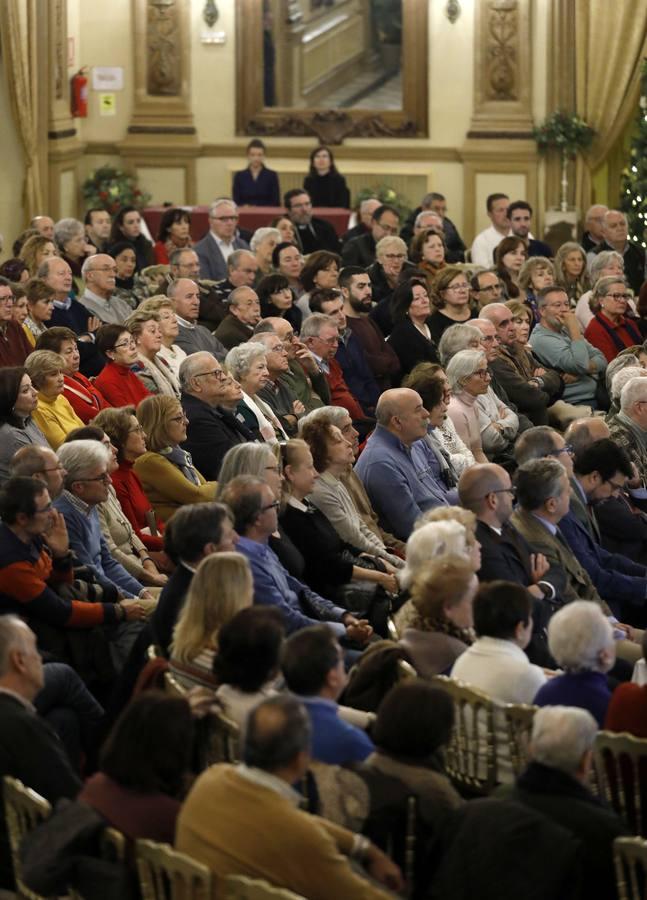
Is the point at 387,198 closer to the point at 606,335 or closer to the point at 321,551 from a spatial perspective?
the point at 606,335

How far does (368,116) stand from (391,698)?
12.2 m

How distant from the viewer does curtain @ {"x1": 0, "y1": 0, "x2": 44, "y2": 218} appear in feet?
42.2

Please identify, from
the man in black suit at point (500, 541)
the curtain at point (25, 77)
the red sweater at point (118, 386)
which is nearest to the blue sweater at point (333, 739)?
the man in black suit at point (500, 541)

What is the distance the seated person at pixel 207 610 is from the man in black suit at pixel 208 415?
2.51 m

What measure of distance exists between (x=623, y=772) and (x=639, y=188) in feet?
32.0

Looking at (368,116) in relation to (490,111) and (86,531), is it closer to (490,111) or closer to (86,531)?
(490,111)

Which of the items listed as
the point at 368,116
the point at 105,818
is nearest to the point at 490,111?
the point at 368,116

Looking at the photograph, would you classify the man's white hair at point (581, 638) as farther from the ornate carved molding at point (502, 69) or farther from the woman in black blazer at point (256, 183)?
the ornate carved molding at point (502, 69)

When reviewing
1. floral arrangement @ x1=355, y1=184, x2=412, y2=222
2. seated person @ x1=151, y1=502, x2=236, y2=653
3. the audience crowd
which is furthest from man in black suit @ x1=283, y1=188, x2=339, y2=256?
seated person @ x1=151, y1=502, x2=236, y2=653

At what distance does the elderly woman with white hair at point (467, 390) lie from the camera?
24.1 ft

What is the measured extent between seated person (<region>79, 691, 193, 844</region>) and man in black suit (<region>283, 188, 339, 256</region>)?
8.89 m

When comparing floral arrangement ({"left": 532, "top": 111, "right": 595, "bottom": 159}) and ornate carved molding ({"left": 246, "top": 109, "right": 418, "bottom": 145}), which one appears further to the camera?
ornate carved molding ({"left": 246, "top": 109, "right": 418, "bottom": 145})

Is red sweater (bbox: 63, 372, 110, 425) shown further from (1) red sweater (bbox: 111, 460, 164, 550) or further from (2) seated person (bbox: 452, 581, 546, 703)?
(2) seated person (bbox: 452, 581, 546, 703)

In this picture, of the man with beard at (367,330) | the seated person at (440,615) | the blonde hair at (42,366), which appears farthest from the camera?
the man with beard at (367,330)
